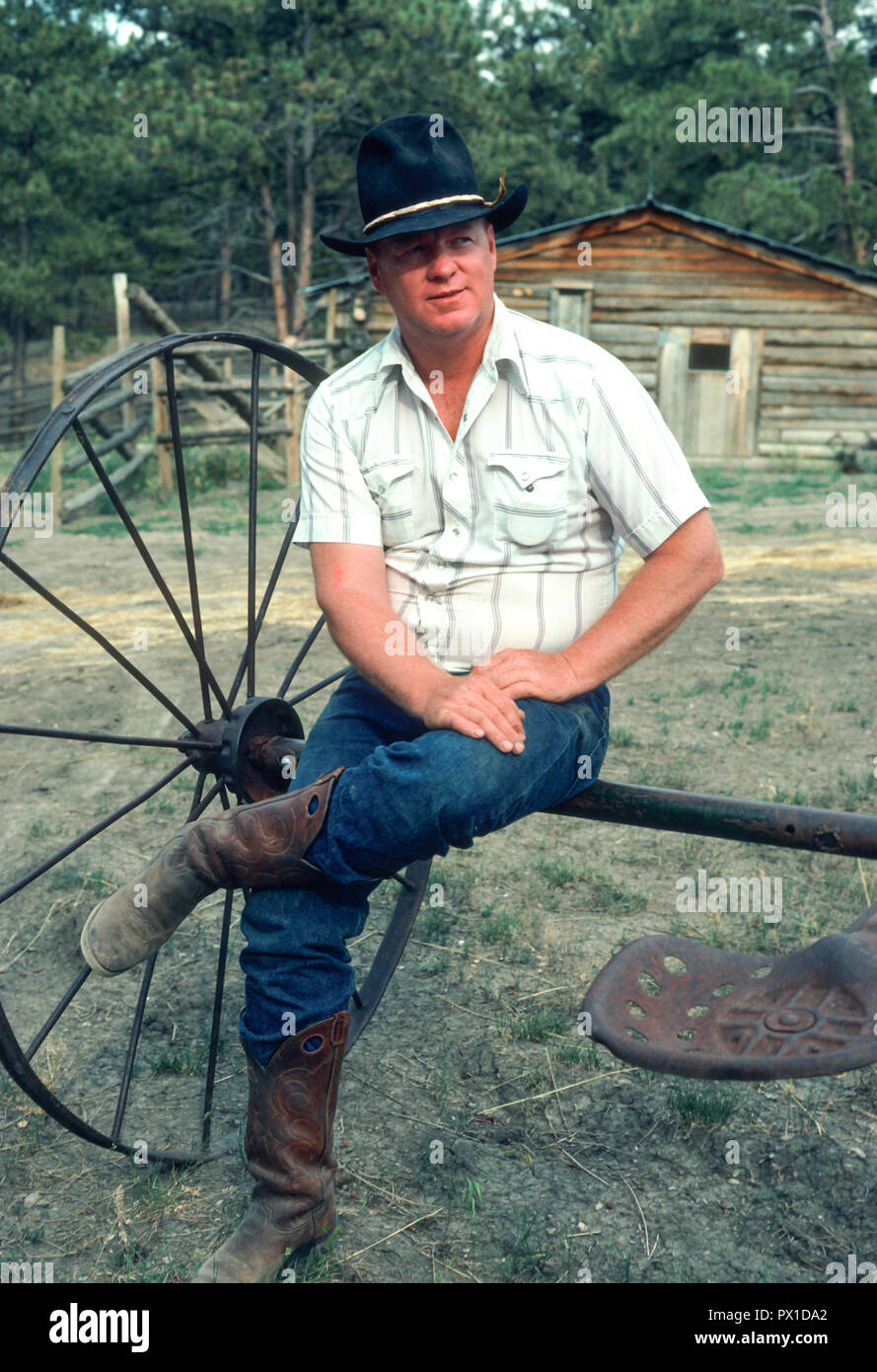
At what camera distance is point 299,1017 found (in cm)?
229

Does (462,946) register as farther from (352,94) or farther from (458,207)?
(352,94)

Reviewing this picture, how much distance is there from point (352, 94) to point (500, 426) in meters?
21.2

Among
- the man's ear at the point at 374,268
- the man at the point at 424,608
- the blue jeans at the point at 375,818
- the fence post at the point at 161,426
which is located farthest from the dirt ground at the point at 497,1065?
the fence post at the point at 161,426

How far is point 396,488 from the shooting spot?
2.62 metres

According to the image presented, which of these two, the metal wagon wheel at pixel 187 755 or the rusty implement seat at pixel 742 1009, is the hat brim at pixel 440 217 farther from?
the rusty implement seat at pixel 742 1009

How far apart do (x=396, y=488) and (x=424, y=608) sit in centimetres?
26

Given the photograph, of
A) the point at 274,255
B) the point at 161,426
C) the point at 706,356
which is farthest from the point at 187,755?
the point at 274,255

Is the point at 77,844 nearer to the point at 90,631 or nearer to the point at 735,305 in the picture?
the point at 90,631

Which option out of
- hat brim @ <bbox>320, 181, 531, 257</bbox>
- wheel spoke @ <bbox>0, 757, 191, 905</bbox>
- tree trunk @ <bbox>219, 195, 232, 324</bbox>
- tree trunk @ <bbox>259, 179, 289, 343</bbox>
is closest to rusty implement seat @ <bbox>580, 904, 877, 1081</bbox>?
wheel spoke @ <bbox>0, 757, 191, 905</bbox>

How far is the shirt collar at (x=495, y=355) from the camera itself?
2.55m

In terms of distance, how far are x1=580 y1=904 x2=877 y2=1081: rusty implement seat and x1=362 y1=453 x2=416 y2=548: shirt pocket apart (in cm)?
101

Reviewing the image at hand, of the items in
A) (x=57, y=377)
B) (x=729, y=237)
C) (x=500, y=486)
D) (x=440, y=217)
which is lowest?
(x=500, y=486)

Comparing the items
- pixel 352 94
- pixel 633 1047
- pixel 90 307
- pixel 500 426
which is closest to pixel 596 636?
pixel 500 426

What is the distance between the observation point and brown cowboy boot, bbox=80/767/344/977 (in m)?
2.22
